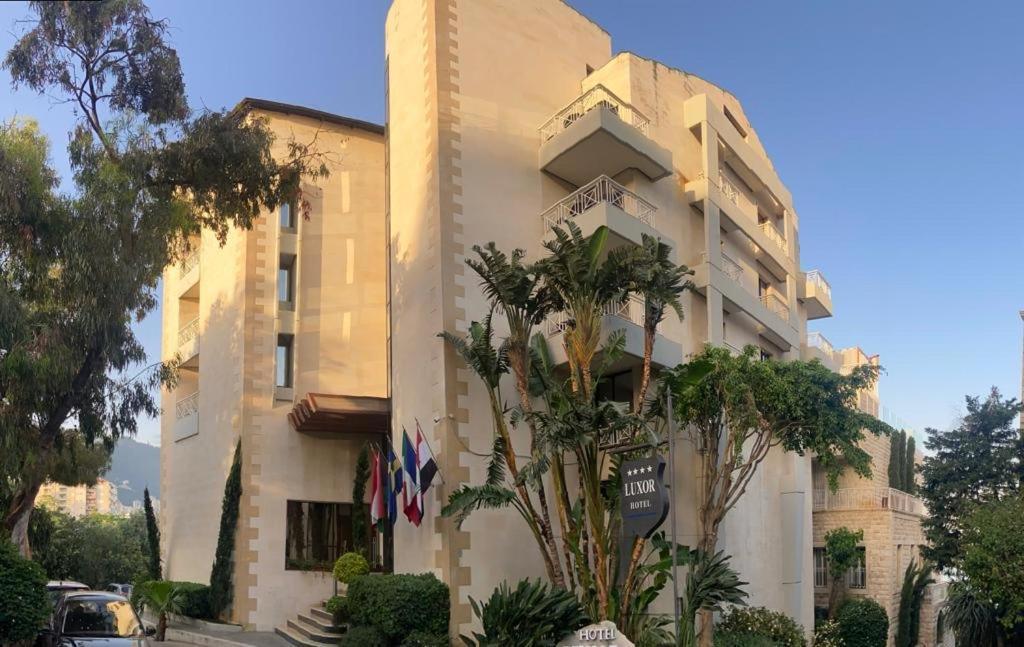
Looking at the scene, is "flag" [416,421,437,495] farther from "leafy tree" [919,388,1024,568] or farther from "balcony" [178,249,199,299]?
"leafy tree" [919,388,1024,568]

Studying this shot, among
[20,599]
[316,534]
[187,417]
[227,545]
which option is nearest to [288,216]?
[187,417]

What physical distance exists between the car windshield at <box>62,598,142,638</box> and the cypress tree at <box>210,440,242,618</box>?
8.09 metres

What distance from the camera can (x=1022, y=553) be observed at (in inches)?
931

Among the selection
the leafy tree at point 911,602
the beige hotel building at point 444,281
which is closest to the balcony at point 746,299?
the beige hotel building at point 444,281

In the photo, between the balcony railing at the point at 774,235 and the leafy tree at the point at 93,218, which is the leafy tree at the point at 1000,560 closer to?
the balcony railing at the point at 774,235

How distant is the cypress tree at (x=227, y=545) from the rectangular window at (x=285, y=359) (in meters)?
2.08

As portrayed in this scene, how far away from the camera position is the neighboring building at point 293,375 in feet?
78.0

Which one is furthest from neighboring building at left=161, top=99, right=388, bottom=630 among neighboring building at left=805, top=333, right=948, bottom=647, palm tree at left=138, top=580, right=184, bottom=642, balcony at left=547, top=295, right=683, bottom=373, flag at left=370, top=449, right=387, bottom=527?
neighboring building at left=805, top=333, right=948, bottom=647

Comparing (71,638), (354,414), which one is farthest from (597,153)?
(71,638)

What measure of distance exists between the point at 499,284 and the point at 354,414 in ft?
24.4

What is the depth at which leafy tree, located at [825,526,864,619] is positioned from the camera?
101 feet

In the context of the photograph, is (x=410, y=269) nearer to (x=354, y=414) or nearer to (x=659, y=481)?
(x=354, y=414)

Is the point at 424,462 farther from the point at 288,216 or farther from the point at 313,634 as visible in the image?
the point at 288,216

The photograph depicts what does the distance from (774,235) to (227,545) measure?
18.3 meters
